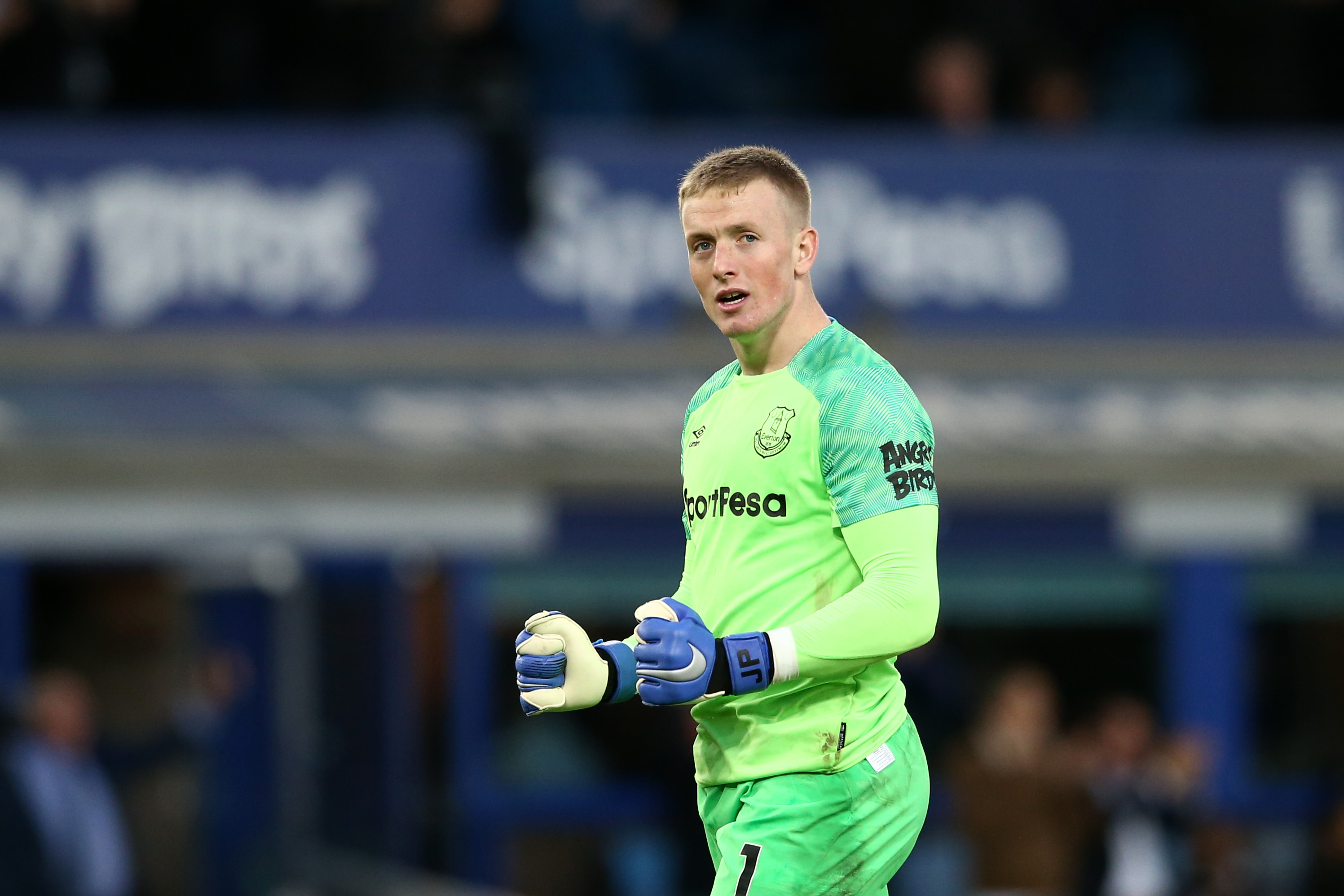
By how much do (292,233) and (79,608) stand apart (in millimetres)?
3184

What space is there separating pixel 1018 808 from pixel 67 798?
15.4ft

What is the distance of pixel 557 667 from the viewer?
3.68 m

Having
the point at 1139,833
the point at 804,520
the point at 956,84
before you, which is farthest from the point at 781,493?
the point at 956,84

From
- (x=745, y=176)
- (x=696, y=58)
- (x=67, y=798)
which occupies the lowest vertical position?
(x=67, y=798)

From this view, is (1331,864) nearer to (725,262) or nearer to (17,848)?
(17,848)

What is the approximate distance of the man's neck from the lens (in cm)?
386

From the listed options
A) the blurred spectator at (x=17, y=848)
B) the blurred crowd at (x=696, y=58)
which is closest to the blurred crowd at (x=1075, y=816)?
the blurred crowd at (x=696, y=58)

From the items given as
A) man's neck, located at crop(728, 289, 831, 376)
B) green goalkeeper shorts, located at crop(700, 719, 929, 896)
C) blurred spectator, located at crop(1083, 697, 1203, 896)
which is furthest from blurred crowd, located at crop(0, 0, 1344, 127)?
green goalkeeper shorts, located at crop(700, 719, 929, 896)

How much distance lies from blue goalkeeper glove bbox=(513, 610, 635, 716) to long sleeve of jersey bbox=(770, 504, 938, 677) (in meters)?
0.36

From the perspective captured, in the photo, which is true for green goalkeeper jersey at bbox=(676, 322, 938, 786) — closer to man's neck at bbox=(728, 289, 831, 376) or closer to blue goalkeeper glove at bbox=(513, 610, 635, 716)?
man's neck at bbox=(728, 289, 831, 376)

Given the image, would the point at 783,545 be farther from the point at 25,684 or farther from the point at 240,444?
the point at 25,684

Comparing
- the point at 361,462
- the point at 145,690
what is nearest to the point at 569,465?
the point at 361,462

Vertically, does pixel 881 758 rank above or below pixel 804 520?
below

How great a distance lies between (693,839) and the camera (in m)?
10.3
